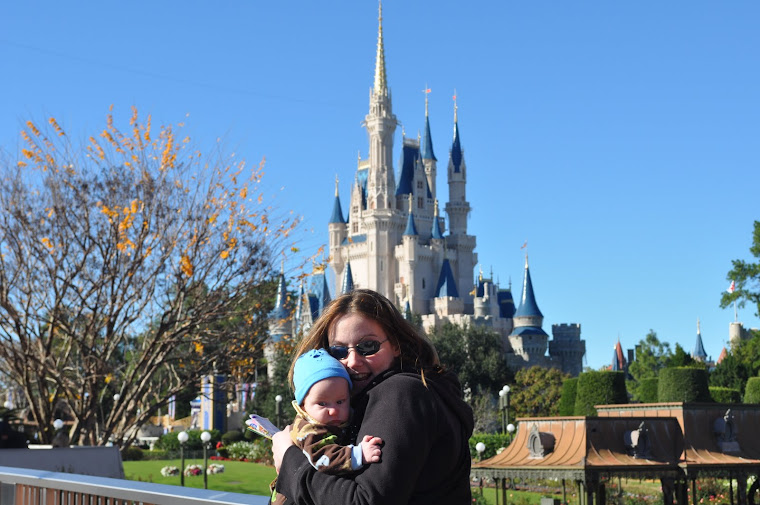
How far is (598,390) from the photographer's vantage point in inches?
1010

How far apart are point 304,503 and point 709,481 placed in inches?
894

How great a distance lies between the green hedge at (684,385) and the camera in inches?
941

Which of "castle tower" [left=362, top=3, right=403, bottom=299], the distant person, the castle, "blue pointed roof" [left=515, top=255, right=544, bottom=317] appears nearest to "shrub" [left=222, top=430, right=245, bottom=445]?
the castle

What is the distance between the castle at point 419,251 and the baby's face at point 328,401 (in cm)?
7150

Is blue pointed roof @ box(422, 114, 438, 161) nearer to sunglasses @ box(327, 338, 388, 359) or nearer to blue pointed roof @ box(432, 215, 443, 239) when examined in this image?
blue pointed roof @ box(432, 215, 443, 239)

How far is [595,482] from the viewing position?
49.7ft

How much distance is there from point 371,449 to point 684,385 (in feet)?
77.0

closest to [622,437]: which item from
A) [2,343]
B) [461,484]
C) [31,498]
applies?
[2,343]

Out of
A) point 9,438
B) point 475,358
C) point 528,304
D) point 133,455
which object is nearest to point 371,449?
point 9,438

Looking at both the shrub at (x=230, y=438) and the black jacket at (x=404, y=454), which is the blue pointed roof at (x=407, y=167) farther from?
the black jacket at (x=404, y=454)

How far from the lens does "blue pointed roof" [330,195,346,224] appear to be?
88.6 metres

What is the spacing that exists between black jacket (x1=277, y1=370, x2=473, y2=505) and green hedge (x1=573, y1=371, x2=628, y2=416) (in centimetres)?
2392

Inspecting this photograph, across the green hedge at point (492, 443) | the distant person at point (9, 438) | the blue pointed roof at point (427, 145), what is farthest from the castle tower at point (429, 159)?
the distant person at point (9, 438)

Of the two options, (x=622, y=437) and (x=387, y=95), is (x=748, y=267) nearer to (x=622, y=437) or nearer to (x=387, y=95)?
(x=622, y=437)
